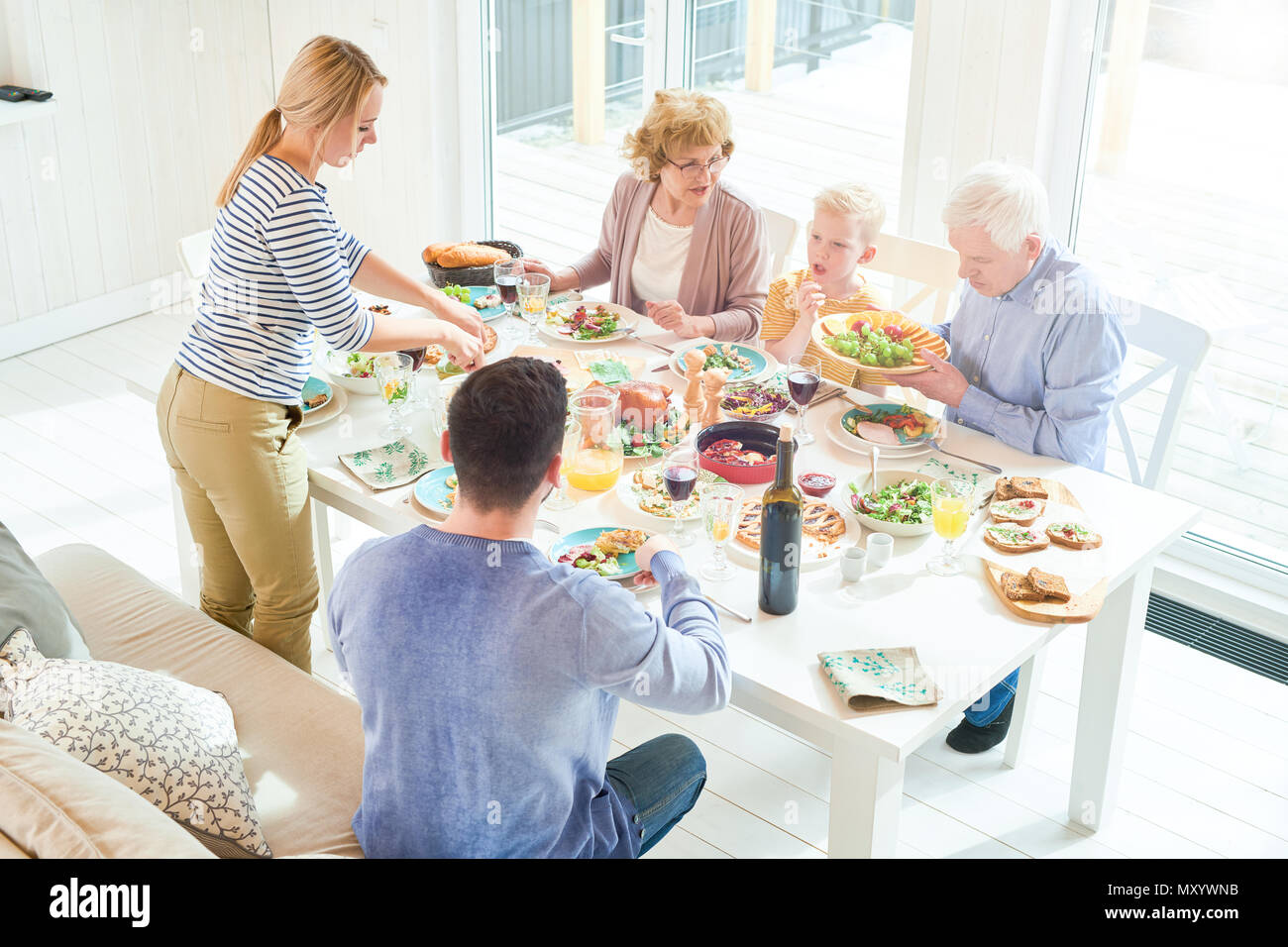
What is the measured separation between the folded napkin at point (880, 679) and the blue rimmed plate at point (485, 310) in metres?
1.58

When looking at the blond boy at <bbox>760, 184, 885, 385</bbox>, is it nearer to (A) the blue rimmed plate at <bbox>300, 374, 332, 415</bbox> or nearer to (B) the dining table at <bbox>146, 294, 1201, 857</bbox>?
(B) the dining table at <bbox>146, 294, 1201, 857</bbox>

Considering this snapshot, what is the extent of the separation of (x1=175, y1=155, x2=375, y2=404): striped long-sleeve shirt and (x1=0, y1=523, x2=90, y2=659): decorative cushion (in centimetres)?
46

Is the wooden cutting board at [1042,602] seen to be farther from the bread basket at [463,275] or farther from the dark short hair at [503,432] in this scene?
the bread basket at [463,275]

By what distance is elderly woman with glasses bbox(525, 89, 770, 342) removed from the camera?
311 cm

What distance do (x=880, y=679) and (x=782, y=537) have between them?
0.87ft

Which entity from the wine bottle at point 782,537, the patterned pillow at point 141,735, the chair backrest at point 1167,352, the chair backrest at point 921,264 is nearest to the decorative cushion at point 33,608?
the patterned pillow at point 141,735

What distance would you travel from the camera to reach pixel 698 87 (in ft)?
14.6

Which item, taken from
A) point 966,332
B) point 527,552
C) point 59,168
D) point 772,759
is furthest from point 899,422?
point 59,168

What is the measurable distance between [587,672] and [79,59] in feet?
13.8

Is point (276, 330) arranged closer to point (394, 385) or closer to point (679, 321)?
point (394, 385)

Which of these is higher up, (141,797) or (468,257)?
(468,257)

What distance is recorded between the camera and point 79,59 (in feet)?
15.8

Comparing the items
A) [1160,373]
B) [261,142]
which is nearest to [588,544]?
[261,142]

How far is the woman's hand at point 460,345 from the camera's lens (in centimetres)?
257
